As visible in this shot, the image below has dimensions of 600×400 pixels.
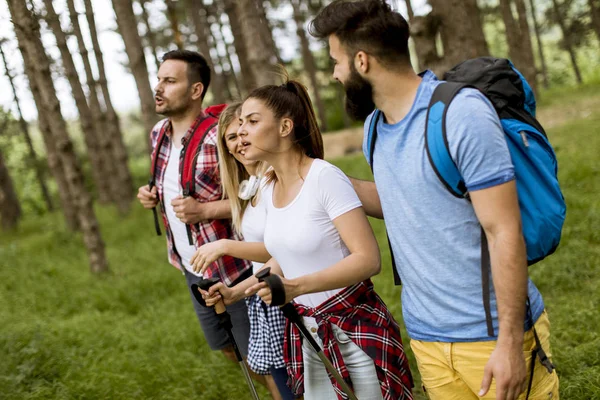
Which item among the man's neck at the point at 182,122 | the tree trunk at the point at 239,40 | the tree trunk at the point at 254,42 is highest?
the tree trunk at the point at 239,40

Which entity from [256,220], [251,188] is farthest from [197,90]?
[256,220]

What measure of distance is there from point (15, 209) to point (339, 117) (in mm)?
15071

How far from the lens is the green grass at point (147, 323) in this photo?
16.5ft

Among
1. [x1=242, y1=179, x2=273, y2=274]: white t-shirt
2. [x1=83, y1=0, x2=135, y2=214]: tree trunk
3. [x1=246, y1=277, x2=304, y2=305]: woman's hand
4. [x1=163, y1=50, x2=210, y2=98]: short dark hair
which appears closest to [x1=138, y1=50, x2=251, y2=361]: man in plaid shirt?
[x1=163, y1=50, x2=210, y2=98]: short dark hair

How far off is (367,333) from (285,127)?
103 cm

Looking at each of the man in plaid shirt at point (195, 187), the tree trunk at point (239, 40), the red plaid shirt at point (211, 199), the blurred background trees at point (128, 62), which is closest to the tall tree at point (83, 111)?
the blurred background trees at point (128, 62)

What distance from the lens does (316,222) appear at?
275cm

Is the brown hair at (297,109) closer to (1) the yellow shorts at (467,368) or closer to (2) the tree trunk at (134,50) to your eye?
(1) the yellow shorts at (467,368)

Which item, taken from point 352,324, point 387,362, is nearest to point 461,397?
point 387,362

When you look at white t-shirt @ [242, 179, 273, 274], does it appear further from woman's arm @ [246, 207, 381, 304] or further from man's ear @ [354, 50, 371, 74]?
man's ear @ [354, 50, 371, 74]

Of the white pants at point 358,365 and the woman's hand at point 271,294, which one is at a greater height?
the woman's hand at point 271,294

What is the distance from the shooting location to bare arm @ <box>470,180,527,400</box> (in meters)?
1.99

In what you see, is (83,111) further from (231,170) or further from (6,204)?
(231,170)

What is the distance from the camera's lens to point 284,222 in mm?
2842
